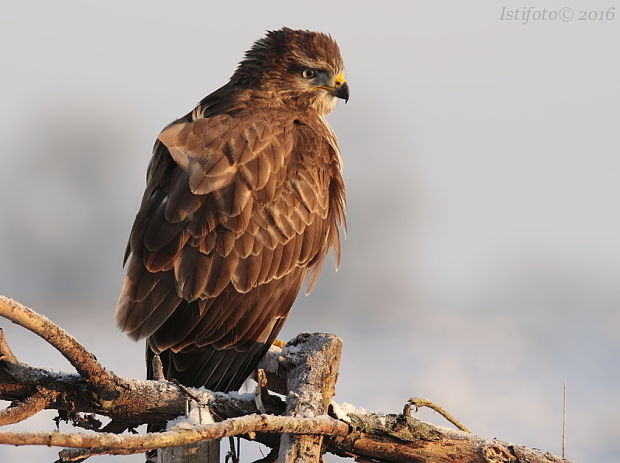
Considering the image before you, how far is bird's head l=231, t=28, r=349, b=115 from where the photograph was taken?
26.6ft

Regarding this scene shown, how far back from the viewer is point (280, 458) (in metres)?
5.59

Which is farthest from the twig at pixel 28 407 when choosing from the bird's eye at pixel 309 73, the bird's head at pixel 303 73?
the bird's eye at pixel 309 73

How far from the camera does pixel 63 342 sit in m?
4.75

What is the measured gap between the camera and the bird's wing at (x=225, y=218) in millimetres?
6301

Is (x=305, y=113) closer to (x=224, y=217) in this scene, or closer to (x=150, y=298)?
(x=224, y=217)

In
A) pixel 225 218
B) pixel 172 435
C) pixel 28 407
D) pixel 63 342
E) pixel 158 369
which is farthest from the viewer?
pixel 225 218

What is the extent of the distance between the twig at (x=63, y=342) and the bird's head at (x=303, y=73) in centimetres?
371

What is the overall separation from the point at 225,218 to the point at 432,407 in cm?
210

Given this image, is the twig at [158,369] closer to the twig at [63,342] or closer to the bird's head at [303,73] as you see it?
the twig at [63,342]

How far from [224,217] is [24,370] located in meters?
2.01

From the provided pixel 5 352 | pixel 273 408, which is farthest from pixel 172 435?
pixel 273 408

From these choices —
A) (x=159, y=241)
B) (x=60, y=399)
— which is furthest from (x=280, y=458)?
(x=159, y=241)

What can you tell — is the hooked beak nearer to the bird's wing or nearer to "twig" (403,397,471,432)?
the bird's wing

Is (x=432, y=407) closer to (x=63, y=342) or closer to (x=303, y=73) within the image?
(x=63, y=342)
